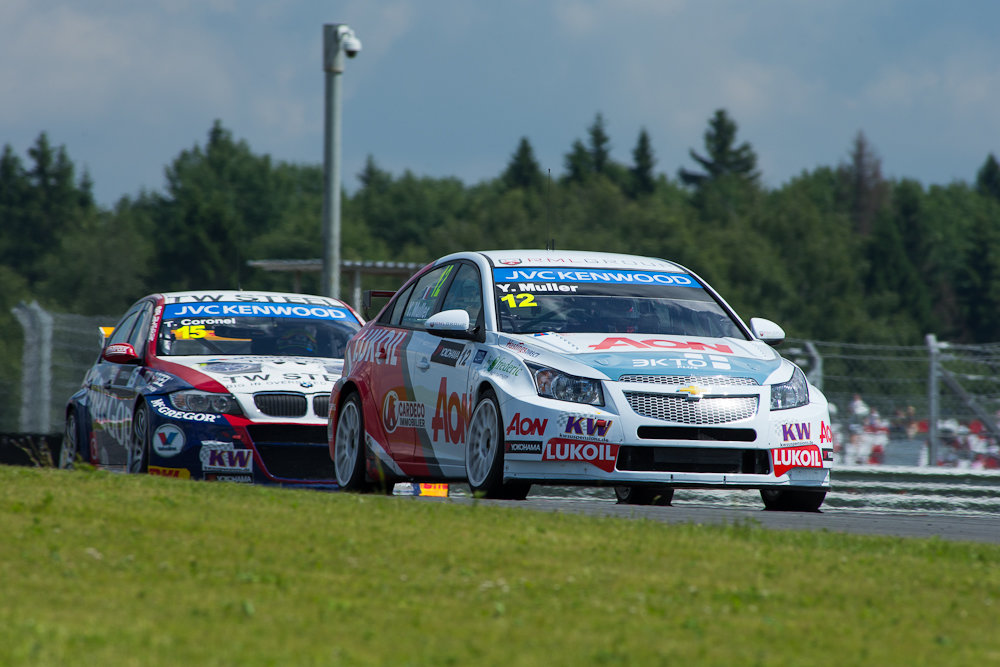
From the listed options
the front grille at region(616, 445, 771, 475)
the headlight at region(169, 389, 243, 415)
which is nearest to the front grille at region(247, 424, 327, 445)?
the headlight at region(169, 389, 243, 415)

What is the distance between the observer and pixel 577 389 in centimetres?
902

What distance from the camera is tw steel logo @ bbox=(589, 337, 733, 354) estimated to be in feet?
30.7

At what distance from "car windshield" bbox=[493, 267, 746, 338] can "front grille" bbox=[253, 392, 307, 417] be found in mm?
2257

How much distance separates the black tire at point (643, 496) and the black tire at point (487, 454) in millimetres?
1826

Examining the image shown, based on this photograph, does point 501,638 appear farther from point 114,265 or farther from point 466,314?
point 114,265

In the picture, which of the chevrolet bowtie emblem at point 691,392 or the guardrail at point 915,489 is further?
the guardrail at point 915,489

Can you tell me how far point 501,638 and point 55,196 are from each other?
128 meters

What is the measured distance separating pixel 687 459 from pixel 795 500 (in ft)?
3.51

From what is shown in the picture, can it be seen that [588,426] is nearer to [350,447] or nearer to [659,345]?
[659,345]

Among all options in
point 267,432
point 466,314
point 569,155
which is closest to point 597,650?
point 466,314

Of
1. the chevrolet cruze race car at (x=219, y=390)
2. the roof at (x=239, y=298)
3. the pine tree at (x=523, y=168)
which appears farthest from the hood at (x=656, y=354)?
the pine tree at (x=523, y=168)

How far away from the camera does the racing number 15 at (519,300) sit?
32.6ft

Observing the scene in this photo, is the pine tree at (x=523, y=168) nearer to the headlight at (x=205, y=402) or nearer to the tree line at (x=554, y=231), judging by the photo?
the tree line at (x=554, y=231)

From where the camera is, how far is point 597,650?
4.72 metres
